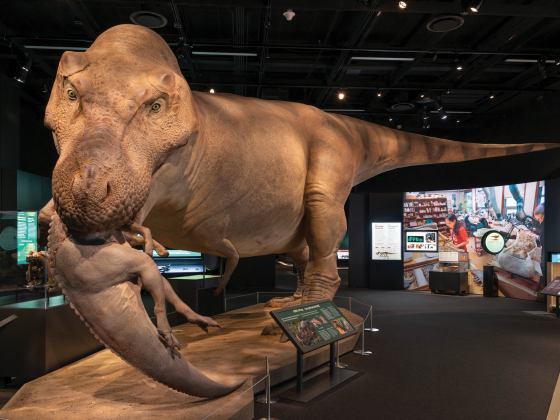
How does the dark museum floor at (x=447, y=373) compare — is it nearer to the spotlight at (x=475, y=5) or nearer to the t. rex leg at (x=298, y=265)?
the t. rex leg at (x=298, y=265)

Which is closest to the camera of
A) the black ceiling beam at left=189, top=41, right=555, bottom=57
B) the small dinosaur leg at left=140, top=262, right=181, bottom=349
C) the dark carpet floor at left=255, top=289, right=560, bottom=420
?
the small dinosaur leg at left=140, top=262, right=181, bottom=349

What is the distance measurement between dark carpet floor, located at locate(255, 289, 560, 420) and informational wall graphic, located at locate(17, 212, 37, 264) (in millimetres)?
2545

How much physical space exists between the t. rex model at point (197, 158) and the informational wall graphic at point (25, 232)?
182 centimetres

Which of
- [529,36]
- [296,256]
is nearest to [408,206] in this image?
[529,36]

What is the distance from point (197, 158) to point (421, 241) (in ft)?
31.6

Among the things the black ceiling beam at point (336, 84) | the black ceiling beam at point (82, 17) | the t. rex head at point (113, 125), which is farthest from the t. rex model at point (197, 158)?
the black ceiling beam at point (336, 84)

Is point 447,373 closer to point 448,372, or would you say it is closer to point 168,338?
point 448,372

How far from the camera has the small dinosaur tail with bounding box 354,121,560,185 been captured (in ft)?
13.6

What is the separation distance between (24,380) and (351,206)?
9062mm

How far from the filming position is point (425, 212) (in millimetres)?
10953

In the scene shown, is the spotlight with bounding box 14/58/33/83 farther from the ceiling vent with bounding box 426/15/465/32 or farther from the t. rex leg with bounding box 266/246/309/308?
the ceiling vent with bounding box 426/15/465/32

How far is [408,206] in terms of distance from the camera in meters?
11.1

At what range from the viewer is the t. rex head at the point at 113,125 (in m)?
1.40

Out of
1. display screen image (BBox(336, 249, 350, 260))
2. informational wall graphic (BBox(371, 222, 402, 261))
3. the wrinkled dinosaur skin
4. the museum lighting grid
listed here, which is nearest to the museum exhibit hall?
the wrinkled dinosaur skin
